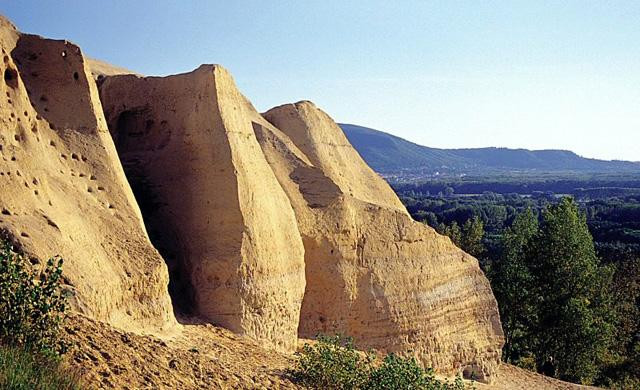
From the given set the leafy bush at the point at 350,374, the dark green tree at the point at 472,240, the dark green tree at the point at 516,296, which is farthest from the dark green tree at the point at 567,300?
the leafy bush at the point at 350,374

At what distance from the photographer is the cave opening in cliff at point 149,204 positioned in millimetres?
12367

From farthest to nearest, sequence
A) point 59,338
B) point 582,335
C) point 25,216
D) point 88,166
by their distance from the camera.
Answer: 1. point 582,335
2. point 88,166
3. point 25,216
4. point 59,338

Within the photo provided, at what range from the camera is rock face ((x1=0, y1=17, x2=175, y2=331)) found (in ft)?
30.2

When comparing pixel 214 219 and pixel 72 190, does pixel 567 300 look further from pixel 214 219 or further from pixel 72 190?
pixel 72 190

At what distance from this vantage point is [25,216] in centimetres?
915

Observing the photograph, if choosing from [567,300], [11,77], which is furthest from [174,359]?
[567,300]

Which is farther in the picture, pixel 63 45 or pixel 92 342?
pixel 63 45

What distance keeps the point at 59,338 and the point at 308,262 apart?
7869mm

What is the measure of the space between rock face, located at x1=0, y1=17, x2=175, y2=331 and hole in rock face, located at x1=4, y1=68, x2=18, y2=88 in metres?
0.02

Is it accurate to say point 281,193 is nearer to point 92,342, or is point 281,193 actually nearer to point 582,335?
point 92,342

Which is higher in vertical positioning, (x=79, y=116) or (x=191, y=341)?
(x=79, y=116)

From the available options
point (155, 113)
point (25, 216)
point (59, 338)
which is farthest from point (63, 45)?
point (59, 338)

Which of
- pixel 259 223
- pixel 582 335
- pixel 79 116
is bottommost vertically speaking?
pixel 582 335

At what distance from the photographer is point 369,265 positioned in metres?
15.4
